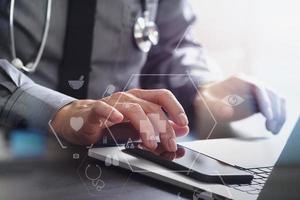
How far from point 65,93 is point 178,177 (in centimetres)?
21

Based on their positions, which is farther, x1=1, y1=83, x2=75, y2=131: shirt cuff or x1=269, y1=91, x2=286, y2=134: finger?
x1=269, y1=91, x2=286, y2=134: finger

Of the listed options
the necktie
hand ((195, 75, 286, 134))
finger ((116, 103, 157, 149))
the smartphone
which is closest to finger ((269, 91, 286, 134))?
hand ((195, 75, 286, 134))

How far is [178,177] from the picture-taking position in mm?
699

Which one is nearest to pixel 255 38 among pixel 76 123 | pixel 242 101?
pixel 242 101

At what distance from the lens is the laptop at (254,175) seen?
69 cm

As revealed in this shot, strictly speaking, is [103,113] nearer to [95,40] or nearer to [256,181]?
[95,40]

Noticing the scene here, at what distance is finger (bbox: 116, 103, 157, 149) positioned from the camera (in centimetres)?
71

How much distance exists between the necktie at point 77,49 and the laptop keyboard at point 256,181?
0.28m

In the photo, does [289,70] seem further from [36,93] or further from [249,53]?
[36,93]

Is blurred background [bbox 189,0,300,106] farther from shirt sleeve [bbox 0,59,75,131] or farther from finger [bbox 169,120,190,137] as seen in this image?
shirt sleeve [bbox 0,59,75,131]

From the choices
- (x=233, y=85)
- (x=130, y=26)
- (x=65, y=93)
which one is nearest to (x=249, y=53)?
(x=233, y=85)

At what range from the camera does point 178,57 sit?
746 mm

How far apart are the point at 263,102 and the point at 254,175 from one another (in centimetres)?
13

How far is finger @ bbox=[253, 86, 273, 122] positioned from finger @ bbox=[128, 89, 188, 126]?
137 millimetres
